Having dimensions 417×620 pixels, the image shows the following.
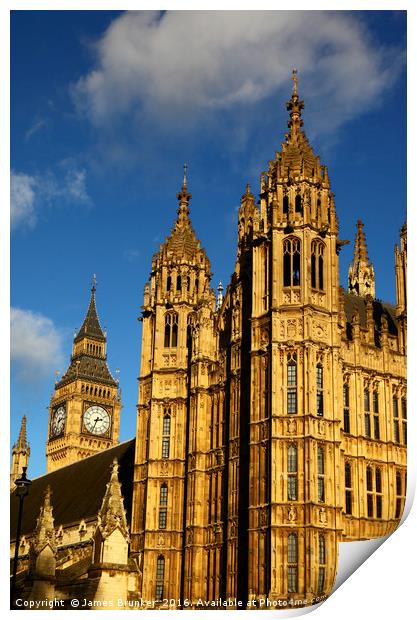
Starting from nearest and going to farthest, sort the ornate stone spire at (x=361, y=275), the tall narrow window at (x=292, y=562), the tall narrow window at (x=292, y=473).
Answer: the tall narrow window at (x=292, y=562) → the tall narrow window at (x=292, y=473) → the ornate stone spire at (x=361, y=275)

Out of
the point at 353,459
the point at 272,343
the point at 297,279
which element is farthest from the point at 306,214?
the point at 353,459

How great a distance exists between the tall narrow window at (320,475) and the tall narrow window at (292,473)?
1.08 metres

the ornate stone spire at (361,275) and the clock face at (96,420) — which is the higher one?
the ornate stone spire at (361,275)

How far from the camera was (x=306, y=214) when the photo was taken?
4825 centimetres

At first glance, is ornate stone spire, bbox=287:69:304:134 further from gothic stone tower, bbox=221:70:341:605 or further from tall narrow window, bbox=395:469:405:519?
tall narrow window, bbox=395:469:405:519

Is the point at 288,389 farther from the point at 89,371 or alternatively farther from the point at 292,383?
the point at 89,371

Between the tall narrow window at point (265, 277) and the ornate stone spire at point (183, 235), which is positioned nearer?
the tall narrow window at point (265, 277)

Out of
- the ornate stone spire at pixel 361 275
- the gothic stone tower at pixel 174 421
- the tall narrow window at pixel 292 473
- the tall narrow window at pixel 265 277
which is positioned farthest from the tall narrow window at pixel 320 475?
the ornate stone spire at pixel 361 275

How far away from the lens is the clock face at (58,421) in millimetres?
106875

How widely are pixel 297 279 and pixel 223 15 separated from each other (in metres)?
17.8

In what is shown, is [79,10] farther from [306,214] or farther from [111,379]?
[111,379]

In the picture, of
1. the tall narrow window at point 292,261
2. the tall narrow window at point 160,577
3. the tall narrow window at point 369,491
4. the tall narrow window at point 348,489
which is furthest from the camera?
the tall narrow window at point 160,577

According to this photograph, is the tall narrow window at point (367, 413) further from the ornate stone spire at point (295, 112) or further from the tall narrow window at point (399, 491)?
the ornate stone spire at point (295, 112)

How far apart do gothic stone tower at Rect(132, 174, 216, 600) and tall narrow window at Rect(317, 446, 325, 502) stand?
31.6 ft
